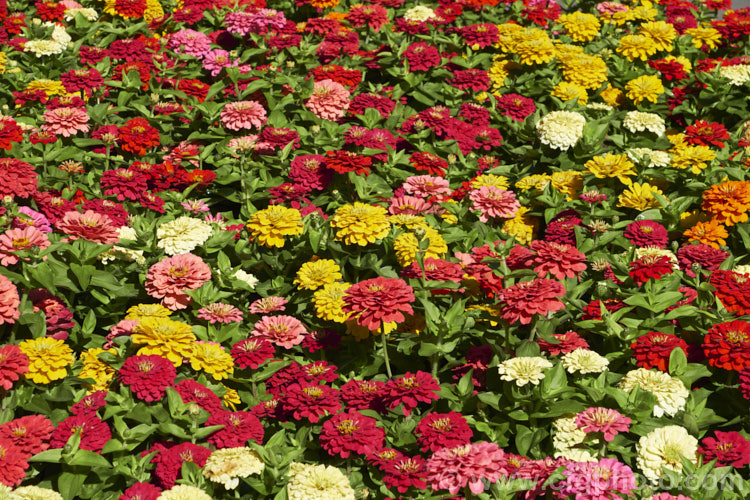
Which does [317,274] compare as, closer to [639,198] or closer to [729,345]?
[729,345]

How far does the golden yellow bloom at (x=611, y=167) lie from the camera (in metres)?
4.25

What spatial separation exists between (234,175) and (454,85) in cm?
160

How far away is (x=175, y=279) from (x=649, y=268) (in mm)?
1868

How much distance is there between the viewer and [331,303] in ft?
10.9

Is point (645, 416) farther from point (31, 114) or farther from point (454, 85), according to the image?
point (31, 114)

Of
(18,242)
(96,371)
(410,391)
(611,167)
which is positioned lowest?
(96,371)

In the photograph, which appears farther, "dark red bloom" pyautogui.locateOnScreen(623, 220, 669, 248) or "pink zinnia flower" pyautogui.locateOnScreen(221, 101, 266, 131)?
"pink zinnia flower" pyautogui.locateOnScreen(221, 101, 266, 131)

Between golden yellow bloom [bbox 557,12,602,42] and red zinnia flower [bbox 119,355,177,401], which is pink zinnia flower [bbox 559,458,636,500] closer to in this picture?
red zinnia flower [bbox 119,355,177,401]

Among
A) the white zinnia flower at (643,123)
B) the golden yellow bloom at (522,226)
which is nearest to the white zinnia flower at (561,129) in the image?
the white zinnia flower at (643,123)

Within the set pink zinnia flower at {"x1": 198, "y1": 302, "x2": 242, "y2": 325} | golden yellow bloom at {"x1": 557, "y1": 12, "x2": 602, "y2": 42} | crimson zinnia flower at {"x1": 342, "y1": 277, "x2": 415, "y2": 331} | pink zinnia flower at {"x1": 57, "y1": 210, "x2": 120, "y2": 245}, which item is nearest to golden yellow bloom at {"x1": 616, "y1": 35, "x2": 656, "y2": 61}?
golden yellow bloom at {"x1": 557, "y1": 12, "x2": 602, "y2": 42}

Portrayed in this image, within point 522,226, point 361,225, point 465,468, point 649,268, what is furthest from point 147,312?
point 649,268

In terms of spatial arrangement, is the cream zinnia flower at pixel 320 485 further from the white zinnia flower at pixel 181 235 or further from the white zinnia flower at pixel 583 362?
the white zinnia flower at pixel 181 235

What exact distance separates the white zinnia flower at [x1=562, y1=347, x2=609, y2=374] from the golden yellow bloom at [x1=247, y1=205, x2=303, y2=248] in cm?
124

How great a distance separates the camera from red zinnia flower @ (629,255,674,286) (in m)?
3.46
